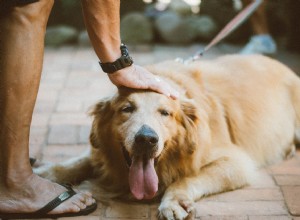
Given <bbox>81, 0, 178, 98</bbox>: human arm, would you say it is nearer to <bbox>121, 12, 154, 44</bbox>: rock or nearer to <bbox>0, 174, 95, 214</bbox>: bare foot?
<bbox>0, 174, 95, 214</bbox>: bare foot

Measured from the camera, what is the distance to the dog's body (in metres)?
2.64

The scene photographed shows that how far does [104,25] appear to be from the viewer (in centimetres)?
260

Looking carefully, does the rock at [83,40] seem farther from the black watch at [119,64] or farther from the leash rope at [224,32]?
the black watch at [119,64]

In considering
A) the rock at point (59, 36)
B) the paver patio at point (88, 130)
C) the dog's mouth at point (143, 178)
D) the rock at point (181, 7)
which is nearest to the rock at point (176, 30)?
the paver patio at point (88, 130)

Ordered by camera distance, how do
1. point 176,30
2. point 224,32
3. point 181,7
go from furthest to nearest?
1. point 181,7
2. point 176,30
3. point 224,32

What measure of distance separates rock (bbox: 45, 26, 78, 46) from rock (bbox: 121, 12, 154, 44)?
0.78 m

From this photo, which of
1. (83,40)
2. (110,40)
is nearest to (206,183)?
(110,40)

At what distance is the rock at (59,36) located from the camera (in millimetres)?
7375

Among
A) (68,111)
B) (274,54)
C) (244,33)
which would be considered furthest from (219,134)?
(244,33)

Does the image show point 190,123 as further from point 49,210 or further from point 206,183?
point 49,210

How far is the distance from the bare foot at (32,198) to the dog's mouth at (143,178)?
0.93ft

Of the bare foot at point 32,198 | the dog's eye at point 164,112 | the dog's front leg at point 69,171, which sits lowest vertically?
the dog's front leg at point 69,171

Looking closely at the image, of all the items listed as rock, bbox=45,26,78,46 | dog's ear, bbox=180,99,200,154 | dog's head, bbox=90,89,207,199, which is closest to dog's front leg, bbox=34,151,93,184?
dog's head, bbox=90,89,207,199

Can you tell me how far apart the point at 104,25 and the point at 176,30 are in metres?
4.85
